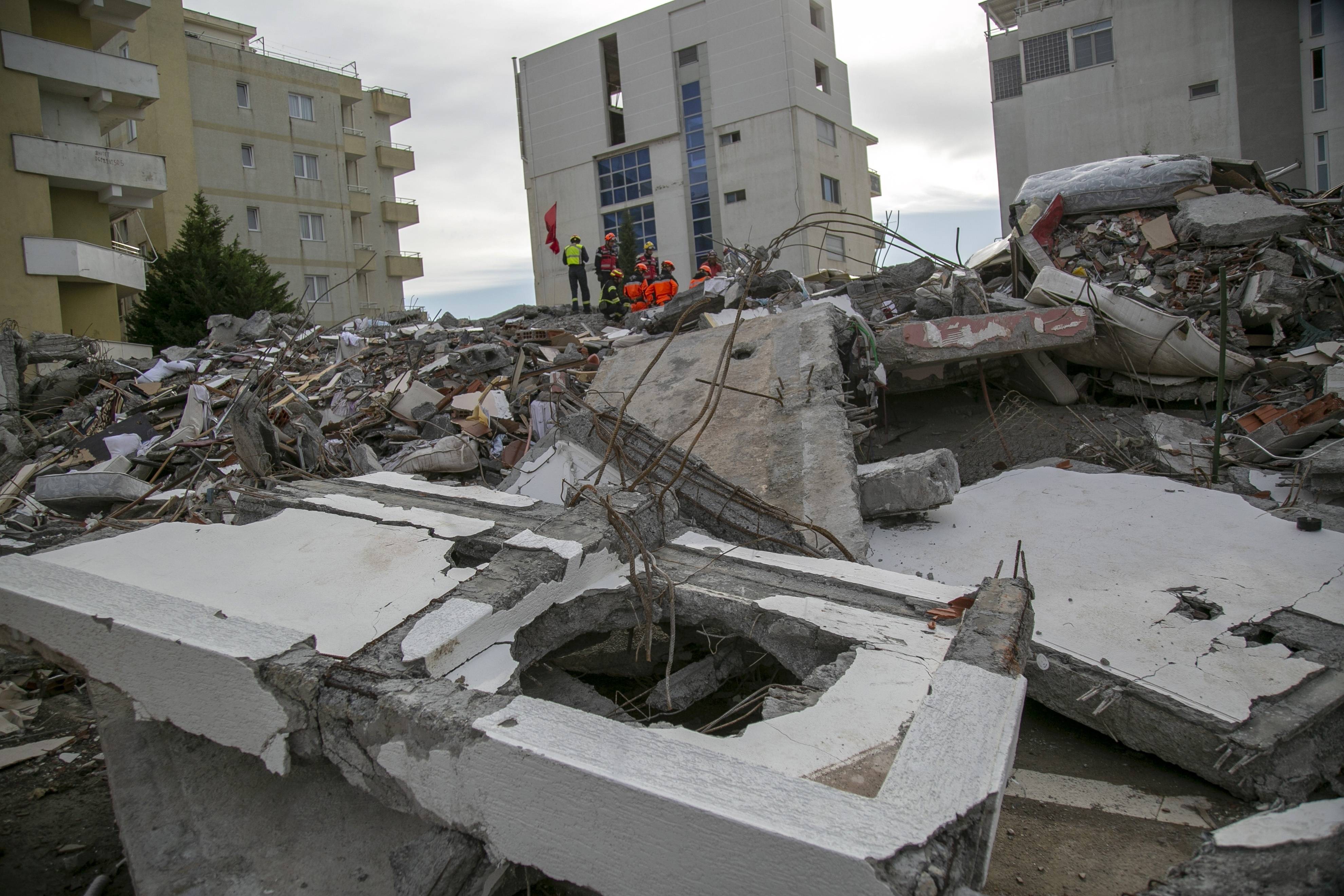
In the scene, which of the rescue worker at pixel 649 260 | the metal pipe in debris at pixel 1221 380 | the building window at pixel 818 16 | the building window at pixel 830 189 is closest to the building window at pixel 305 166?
the building window at pixel 830 189

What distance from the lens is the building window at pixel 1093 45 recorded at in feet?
69.5

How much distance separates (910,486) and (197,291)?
55.4 feet

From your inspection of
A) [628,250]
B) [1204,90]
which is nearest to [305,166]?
[628,250]

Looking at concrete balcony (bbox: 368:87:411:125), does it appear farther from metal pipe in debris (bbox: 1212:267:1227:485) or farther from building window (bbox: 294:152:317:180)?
metal pipe in debris (bbox: 1212:267:1227:485)

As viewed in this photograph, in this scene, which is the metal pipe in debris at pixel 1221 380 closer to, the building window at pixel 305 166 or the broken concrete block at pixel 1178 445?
the broken concrete block at pixel 1178 445

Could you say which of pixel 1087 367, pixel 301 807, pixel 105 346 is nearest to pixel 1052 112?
pixel 1087 367

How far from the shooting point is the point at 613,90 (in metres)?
30.2

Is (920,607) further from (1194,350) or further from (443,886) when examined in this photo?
(1194,350)

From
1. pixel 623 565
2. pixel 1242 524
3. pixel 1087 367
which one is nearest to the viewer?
pixel 623 565

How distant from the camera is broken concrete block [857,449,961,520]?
4102mm

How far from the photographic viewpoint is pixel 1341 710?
251cm

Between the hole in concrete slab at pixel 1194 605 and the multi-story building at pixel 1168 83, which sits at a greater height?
the multi-story building at pixel 1168 83

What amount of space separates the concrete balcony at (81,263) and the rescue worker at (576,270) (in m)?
10.5

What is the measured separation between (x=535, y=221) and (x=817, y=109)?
12.0m
